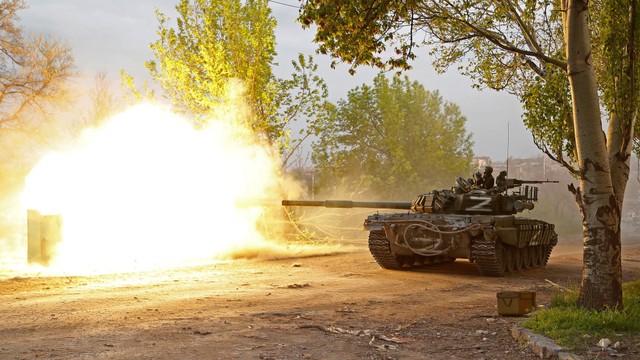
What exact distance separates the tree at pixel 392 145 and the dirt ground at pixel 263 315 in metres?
31.0

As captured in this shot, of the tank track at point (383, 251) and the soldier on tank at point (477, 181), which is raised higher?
the soldier on tank at point (477, 181)

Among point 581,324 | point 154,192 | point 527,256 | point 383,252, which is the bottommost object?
point 581,324

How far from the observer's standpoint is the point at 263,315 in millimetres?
10375

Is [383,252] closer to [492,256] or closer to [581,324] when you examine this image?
[492,256]

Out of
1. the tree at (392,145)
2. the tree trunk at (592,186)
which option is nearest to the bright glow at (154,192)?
the tree trunk at (592,186)

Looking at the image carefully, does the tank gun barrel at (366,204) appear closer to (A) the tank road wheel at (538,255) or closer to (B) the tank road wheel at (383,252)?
(B) the tank road wheel at (383,252)

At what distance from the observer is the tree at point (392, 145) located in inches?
1880

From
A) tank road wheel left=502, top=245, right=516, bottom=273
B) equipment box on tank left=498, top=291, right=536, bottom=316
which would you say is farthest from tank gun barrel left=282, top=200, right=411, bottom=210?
equipment box on tank left=498, top=291, right=536, bottom=316

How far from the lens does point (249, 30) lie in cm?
2720

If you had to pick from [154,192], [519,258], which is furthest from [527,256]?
[154,192]

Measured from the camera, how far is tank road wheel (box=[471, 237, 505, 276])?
15508 millimetres

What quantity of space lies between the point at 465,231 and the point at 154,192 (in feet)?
33.7

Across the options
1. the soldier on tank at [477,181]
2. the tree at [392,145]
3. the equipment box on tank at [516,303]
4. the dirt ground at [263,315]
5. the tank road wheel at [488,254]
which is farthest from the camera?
the tree at [392,145]

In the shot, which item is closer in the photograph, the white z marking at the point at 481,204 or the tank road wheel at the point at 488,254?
the tank road wheel at the point at 488,254
